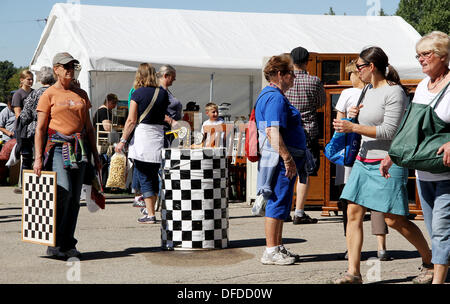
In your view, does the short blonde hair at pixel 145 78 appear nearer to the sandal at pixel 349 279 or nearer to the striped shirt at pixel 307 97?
the striped shirt at pixel 307 97

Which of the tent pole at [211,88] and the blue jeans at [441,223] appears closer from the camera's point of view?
the blue jeans at [441,223]

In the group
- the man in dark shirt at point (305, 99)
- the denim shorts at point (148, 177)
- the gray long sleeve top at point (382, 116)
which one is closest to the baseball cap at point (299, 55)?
the man in dark shirt at point (305, 99)

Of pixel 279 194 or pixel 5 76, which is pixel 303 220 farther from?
pixel 5 76

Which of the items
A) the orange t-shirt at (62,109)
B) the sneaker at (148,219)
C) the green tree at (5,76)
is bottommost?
the sneaker at (148,219)

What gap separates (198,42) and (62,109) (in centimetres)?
1103

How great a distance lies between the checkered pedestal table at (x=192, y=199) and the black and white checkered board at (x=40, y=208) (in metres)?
1.11

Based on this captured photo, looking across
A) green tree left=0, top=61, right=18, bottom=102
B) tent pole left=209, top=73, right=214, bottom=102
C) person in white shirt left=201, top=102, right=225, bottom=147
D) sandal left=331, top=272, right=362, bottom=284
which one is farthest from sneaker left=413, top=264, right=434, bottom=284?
green tree left=0, top=61, right=18, bottom=102

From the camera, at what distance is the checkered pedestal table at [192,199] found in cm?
667

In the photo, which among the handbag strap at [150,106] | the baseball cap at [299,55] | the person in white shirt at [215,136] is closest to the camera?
the handbag strap at [150,106]

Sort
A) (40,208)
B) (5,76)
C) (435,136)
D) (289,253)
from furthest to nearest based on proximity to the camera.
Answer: (5,76) < (40,208) < (289,253) < (435,136)

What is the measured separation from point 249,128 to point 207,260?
126 centimetres

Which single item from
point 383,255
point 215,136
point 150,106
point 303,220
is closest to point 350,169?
point 383,255

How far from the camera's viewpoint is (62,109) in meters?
6.36
